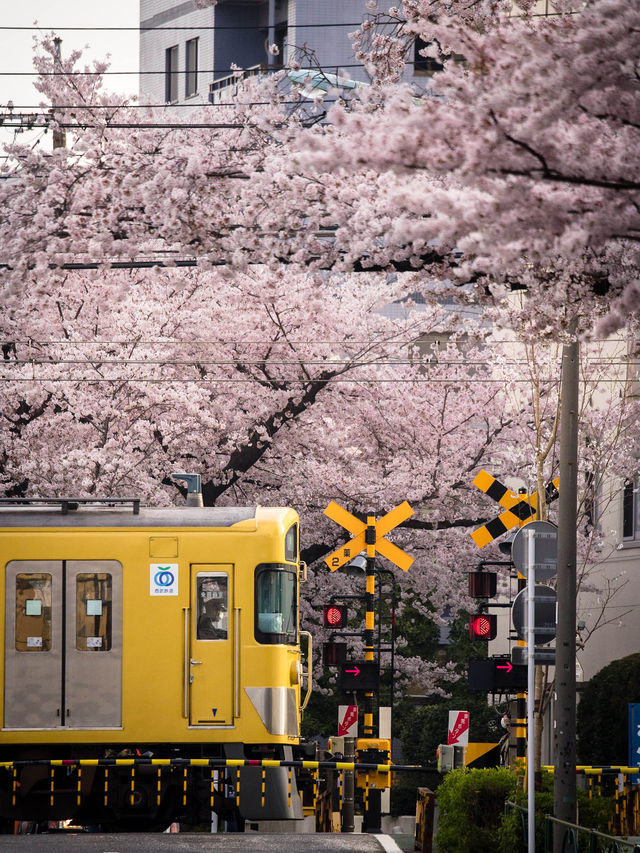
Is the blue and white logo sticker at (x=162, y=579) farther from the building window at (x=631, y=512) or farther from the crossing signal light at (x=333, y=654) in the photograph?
the building window at (x=631, y=512)

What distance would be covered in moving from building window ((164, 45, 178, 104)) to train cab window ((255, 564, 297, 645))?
146 feet

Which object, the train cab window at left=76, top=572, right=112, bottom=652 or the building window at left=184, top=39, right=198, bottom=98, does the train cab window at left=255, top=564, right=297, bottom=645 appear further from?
the building window at left=184, top=39, right=198, bottom=98

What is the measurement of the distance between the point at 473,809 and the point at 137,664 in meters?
3.96

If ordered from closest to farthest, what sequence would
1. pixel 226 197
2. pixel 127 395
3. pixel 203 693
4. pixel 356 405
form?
pixel 226 197
pixel 203 693
pixel 127 395
pixel 356 405

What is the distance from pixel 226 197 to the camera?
34.6 feet

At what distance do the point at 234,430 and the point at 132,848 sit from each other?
463 inches

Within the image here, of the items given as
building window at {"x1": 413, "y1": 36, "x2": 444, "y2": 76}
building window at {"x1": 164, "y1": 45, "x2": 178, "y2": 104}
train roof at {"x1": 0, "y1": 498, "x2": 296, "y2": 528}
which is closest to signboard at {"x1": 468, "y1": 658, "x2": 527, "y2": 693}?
train roof at {"x1": 0, "y1": 498, "x2": 296, "y2": 528}

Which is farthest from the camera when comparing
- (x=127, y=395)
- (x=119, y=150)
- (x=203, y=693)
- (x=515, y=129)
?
(x=127, y=395)

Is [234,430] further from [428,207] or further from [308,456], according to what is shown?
[428,207]

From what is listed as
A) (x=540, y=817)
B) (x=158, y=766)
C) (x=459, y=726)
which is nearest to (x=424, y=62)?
(x=459, y=726)

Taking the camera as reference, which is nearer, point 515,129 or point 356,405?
point 515,129

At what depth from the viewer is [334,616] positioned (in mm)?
17516

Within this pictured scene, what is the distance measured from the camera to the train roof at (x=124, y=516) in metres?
14.1

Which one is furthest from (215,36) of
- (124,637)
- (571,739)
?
(571,739)
